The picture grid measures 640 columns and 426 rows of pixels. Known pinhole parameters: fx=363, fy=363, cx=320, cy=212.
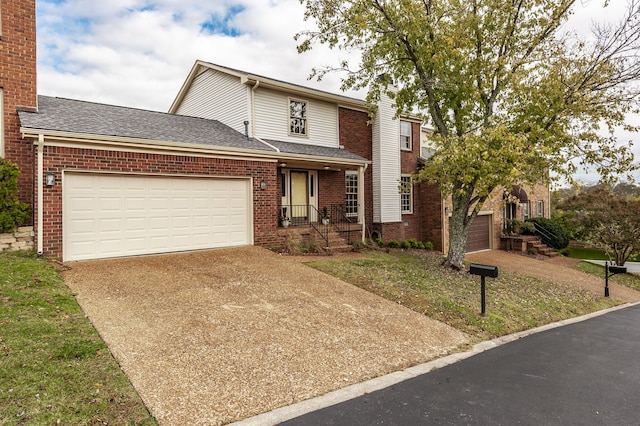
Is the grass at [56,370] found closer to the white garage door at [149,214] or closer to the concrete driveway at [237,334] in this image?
the concrete driveway at [237,334]

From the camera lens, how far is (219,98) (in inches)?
600

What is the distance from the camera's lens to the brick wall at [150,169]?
27.1ft

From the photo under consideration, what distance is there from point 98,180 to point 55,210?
1171 millimetres

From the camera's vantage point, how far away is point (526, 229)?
21266 mm

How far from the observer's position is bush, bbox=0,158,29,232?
26.8 feet

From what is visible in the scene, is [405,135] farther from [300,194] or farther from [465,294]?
[465,294]

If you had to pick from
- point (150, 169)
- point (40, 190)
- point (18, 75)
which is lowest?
point (40, 190)

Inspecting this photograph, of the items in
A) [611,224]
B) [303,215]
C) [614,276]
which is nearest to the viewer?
[303,215]

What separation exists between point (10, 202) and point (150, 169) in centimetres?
304

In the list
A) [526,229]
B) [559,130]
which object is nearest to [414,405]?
[559,130]

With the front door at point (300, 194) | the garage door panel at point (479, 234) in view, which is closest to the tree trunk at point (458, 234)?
the front door at point (300, 194)

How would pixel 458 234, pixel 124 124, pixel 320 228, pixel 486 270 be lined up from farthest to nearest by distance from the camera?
pixel 320 228 → pixel 458 234 → pixel 124 124 → pixel 486 270

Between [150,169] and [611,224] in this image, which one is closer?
[150,169]

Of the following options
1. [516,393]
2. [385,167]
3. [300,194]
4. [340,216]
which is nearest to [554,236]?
[385,167]
